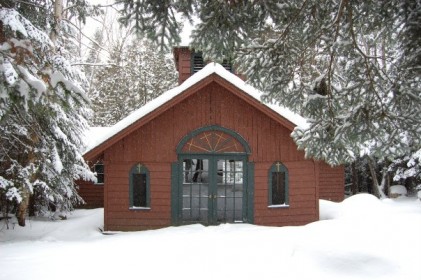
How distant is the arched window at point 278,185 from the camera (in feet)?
42.0

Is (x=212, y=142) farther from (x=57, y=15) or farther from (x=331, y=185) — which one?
(x=331, y=185)

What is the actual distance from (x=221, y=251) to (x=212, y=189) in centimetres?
330

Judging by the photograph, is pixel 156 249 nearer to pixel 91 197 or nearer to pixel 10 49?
pixel 10 49

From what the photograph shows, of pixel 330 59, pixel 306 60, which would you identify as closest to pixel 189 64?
pixel 306 60

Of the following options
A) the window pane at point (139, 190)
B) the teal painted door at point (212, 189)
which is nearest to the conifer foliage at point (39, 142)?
the window pane at point (139, 190)

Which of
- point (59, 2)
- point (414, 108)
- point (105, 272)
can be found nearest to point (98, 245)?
point (105, 272)

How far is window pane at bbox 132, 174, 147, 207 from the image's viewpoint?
1266 cm

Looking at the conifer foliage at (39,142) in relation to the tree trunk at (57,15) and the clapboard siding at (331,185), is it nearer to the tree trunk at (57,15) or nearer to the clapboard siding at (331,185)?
the tree trunk at (57,15)

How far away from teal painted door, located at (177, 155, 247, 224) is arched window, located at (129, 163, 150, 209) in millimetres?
1120

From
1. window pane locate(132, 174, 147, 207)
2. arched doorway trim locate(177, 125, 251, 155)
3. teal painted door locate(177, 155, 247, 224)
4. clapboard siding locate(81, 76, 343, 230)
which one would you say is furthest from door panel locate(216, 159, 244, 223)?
window pane locate(132, 174, 147, 207)

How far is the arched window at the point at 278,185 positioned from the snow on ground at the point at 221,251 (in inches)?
51.3

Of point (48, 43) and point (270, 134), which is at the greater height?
point (48, 43)

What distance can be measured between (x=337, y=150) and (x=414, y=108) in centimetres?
130

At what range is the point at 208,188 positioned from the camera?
12594 millimetres
